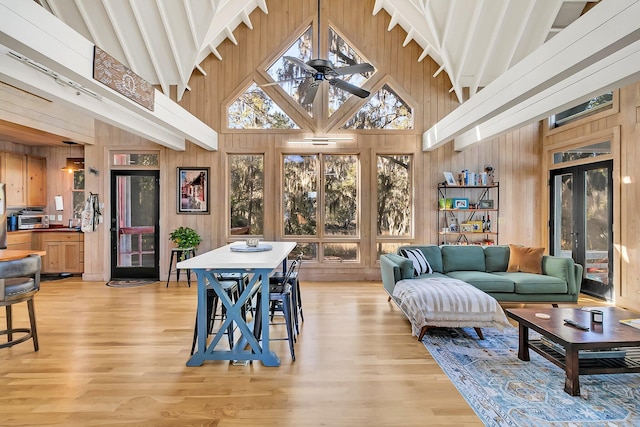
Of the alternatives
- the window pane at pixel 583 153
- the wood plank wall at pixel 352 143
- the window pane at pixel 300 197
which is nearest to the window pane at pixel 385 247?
the wood plank wall at pixel 352 143

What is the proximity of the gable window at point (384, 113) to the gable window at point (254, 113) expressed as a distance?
1348 millimetres

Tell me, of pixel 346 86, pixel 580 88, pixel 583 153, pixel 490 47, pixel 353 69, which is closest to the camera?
pixel 580 88

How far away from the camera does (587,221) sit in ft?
18.0

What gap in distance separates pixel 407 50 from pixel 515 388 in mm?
5965

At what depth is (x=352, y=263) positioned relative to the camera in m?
6.52

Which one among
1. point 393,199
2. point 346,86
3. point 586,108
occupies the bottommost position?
point 393,199

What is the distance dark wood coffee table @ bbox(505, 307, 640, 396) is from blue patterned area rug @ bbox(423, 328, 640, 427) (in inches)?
5.3

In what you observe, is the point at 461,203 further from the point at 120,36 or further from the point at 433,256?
the point at 120,36

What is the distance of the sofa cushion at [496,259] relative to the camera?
16.4ft

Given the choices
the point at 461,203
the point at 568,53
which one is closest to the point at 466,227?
the point at 461,203

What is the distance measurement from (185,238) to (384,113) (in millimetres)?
4417

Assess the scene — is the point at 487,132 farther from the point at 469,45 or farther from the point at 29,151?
the point at 29,151

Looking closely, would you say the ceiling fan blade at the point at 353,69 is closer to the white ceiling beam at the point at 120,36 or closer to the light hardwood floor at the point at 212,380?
the light hardwood floor at the point at 212,380

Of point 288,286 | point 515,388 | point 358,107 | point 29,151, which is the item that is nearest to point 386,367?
point 515,388
